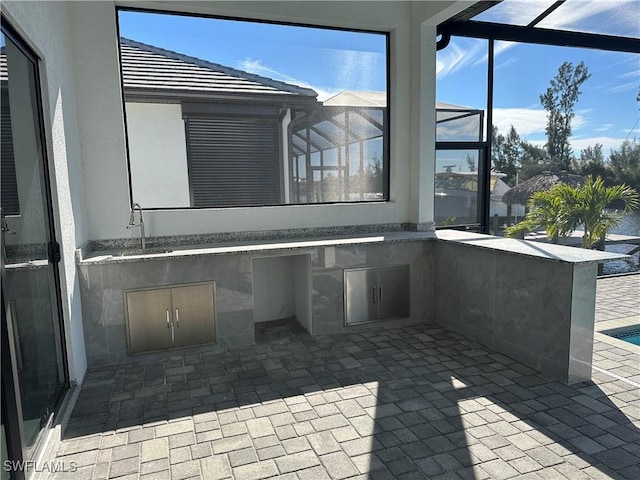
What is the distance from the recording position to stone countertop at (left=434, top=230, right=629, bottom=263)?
3.04m

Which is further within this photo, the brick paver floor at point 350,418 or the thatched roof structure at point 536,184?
the thatched roof structure at point 536,184

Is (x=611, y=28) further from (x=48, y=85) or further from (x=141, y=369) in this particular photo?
(x=141, y=369)

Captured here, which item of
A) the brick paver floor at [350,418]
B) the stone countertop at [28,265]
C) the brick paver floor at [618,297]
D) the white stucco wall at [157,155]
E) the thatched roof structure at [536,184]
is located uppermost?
the white stucco wall at [157,155]

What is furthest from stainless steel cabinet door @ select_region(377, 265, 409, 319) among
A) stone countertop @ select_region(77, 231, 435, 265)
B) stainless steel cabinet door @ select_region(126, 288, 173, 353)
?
stainless steel cabinet door @ select_region(126, 288, 173, 353)

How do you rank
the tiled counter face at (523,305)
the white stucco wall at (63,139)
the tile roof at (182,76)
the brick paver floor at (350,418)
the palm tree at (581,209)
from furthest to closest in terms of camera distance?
the palm tree at (581,209), the tile roof at (182,76), the tiled counter face at (523,305), the white stucco wall at (63,139), the brick paver floor at (350,418)

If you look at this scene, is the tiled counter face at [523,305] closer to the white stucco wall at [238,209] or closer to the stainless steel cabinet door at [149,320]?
the white stucco wall at [238,209]

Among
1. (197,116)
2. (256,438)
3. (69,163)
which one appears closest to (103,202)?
(69,163)

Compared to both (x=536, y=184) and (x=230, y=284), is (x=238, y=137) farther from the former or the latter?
(x=536, y=184)

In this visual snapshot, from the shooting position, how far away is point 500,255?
361cm

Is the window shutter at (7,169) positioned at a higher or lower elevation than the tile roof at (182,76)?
lower

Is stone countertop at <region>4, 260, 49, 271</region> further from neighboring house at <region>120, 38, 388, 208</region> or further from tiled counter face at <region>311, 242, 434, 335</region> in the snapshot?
tiled counter face at <region>311, 242, 434, 335</region>

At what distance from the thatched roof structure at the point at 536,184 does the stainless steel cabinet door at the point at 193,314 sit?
13.7 ft

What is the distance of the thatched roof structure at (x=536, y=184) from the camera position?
237 inches

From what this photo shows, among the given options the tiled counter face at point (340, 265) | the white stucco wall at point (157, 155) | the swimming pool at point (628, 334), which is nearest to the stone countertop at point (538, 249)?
the tiled counter face at point (340, 265)
